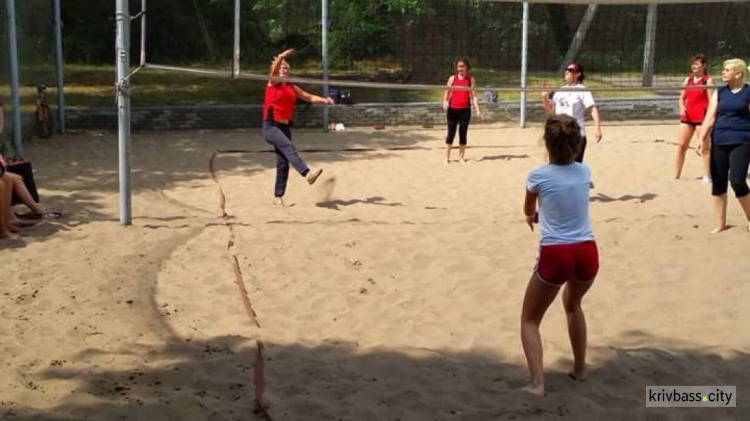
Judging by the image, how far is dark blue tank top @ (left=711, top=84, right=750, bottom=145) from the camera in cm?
759

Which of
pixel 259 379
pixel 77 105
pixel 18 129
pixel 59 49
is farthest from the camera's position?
pixel 77 105

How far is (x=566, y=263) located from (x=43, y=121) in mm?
11429

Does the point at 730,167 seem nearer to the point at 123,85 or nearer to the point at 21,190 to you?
the point at 123,85

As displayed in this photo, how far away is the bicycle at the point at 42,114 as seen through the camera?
13758 millimetres

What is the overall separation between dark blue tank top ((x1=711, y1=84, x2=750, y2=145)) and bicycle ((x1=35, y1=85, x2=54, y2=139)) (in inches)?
401

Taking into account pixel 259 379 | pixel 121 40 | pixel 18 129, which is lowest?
Result: pixel 259 379

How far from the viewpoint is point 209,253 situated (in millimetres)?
7203

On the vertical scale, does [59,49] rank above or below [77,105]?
above

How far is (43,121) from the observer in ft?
45.4

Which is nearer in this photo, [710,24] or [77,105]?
[77,105]

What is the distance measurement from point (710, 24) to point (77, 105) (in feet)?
42.6

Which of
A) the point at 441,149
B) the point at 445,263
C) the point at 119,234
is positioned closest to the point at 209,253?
the point at 119,234

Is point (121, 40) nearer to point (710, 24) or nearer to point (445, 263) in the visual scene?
point (445, 263)

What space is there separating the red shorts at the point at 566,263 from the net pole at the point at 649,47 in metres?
13.0
